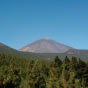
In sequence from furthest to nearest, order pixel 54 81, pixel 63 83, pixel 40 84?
1. pixel 40 84
2. pixel 54 81
3. pixel 63 83

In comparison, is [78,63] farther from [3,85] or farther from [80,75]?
[3,85]

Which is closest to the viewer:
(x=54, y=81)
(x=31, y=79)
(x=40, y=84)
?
(x=54, y=81)

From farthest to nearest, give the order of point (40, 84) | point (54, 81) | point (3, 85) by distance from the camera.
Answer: point (3, 85) → point (40, 84) → point (54, 81)

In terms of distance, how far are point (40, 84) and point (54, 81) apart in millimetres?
19738

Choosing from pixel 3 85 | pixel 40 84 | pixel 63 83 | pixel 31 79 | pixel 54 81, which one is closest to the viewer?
pixel 63 83

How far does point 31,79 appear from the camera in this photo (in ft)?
253

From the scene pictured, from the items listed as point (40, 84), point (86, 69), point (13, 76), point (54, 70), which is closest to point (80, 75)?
point (86, 69)

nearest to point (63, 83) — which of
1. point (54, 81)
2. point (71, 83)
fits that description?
point (71, 83)

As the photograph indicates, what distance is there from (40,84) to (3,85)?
16722mm

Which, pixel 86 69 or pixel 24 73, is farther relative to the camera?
pixel 24 73

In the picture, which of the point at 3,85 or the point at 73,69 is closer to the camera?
the point at 73,69

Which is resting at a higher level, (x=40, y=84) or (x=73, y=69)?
(x=73, y=69)

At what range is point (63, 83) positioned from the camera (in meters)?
58.5

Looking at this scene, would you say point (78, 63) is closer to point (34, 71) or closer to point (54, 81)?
point (34, 71)
